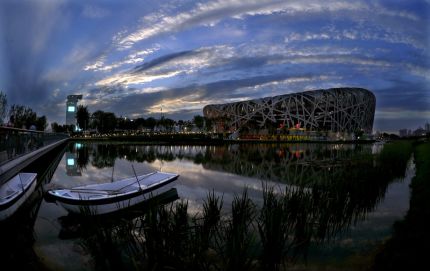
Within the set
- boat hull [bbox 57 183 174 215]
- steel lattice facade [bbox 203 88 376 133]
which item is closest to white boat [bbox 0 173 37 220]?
boat hull [bbox 57 183 174 215]

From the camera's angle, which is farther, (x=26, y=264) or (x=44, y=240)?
(x=44, y=240)

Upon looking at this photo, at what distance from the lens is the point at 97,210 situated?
33.3 ft

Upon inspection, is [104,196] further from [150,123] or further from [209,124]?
[150,123]

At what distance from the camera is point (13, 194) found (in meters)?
10.5

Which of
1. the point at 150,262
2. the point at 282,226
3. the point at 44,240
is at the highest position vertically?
the point at 282,226

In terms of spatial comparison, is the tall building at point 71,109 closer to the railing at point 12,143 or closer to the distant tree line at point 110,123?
the distant tree line at point 110,123

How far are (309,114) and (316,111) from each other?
10.1 feet

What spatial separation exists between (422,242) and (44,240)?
8.85 m

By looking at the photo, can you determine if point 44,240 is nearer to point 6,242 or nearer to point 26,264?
point 6,242

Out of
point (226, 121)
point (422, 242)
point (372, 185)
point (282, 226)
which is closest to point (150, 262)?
point (282, 226)

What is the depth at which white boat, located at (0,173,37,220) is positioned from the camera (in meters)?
9.60

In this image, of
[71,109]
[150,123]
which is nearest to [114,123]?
[150,123]

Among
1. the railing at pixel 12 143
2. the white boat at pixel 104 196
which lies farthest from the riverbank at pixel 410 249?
the railing at pixel 12 143

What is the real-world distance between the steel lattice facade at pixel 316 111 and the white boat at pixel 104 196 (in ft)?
362
